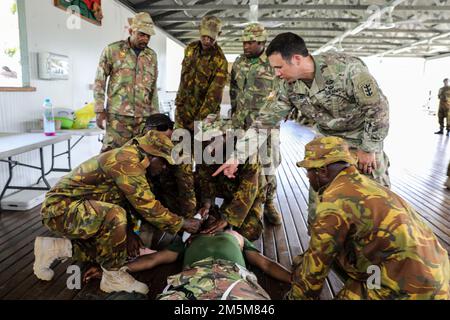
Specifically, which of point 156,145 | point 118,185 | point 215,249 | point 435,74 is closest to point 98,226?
point 118,185

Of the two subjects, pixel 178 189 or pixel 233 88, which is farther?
pixel 233 88

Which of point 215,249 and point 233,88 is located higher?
point 233,88

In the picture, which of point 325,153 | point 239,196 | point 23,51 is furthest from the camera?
point 23,51

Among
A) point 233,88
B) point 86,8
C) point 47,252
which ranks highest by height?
point 86,8

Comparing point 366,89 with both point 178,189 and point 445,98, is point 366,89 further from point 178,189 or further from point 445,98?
point 445,98

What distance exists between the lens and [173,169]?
2.89 m

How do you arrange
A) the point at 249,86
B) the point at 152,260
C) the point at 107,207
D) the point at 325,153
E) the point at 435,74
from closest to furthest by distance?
1. the point at 325,153
2. the point at 107,207
3. the point at 152,260
4. the point at 249,86
5. the point at 435,74

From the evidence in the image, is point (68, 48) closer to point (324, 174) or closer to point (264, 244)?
point (264, 244)

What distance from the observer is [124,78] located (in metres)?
3.31

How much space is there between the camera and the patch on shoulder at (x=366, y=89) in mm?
1995

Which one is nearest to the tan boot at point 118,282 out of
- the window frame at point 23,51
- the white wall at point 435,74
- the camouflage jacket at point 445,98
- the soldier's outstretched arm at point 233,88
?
the soldier's outstretched arm at point 233,88

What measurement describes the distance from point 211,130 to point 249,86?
597 millimetres
